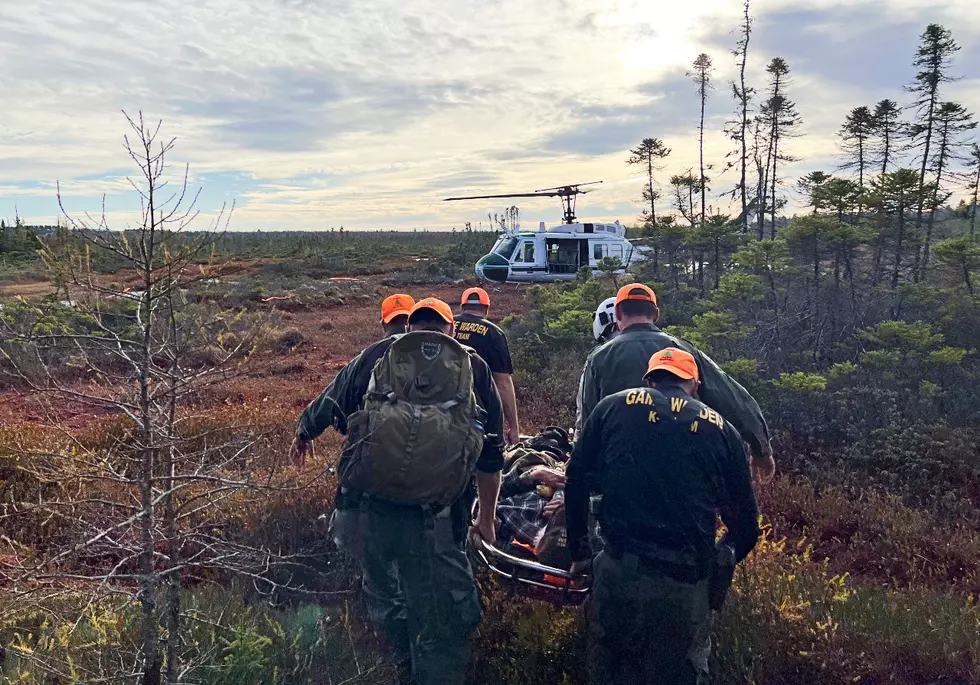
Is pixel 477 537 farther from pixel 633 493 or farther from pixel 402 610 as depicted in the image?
pixel 633 493

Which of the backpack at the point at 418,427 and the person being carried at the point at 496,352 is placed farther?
the person being carried at the point at 496,352

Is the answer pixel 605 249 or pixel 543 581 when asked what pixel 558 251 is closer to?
pixel 605 249

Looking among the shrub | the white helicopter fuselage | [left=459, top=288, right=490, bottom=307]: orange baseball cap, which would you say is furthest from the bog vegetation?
the white helicopter fuselage

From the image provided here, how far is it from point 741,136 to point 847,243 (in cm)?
913

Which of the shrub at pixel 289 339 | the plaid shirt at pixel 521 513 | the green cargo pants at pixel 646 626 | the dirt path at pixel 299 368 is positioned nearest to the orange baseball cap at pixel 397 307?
the dirt path at pixel 299 368

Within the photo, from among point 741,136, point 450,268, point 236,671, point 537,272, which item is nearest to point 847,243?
point 741,136

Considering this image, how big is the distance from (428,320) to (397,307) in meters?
0.87

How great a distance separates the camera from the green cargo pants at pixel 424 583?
353cm

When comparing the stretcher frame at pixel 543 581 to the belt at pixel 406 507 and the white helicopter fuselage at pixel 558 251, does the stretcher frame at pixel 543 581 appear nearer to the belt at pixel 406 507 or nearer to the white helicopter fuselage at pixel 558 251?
the belt at pixel 406 507

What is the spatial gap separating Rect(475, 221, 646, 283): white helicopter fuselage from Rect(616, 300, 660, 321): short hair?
19859 mm

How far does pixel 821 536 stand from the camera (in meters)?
5.91

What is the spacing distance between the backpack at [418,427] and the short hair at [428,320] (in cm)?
31

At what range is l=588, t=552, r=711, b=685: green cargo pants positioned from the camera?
3191mm

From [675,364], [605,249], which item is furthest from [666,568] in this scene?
[605,249]
